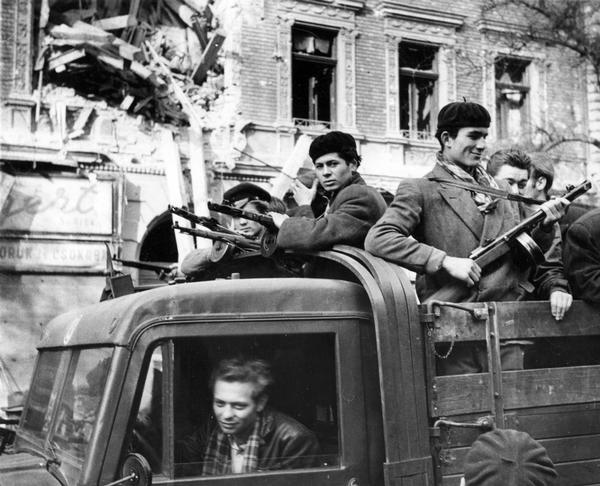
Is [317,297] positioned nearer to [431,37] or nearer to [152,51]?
[152,51]

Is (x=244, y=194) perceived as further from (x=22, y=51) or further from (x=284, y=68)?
(x=284, y=68)

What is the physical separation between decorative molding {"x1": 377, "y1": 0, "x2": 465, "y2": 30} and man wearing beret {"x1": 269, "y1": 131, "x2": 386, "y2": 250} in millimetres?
12079

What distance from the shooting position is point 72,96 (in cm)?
1245

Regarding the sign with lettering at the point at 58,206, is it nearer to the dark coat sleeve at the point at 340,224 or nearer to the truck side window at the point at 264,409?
the dark coat sleeve at the point at 340,224

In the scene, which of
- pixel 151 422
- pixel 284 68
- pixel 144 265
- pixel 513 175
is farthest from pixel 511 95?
pixel 151 422

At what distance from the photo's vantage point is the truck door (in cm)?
249

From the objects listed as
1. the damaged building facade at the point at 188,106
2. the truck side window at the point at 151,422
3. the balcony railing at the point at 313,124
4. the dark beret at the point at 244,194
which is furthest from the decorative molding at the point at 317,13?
the truck side window at the point at 151,422

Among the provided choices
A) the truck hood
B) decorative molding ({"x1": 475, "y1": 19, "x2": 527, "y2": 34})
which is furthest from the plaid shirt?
decorative molding ({"x1": 475, "y1": 19, "x2": 527, "y2": 34})

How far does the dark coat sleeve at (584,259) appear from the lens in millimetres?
3260

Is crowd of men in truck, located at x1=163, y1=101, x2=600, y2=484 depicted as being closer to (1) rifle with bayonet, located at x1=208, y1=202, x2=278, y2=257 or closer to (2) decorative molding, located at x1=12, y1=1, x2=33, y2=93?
(1) rifle with bayonet, located at x1=208, y1=202, x2=278, y2=257

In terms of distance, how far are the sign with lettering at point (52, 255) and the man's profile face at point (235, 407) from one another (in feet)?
31.6

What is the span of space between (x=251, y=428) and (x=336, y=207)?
44.0 inches

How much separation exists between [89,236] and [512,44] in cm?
911

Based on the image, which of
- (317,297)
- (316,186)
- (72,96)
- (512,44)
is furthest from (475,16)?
(317,297)
